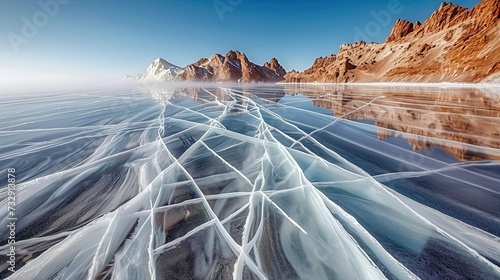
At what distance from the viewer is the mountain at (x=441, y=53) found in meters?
45.0

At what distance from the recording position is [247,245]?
2340 mm

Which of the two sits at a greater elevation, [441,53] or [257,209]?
[441,53]

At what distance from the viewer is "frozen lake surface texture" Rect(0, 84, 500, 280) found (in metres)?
2.11

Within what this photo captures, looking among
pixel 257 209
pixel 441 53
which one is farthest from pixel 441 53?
pixel 257 209

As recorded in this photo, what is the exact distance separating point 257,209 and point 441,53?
9200cm

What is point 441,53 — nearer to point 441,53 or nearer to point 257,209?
point 441,53

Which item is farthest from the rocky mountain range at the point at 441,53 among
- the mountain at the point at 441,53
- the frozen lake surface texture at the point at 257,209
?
the frozen lake surface texture at the point at 257,209

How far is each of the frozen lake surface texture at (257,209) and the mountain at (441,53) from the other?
53065 millimetres

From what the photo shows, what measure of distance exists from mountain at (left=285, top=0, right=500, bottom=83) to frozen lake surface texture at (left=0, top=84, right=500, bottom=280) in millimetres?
53065

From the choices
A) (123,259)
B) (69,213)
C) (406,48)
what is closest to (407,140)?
(123,259)

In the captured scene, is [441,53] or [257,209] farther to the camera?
[441,53]

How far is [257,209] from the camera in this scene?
2.94 meters

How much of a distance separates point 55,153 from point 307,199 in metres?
6.32

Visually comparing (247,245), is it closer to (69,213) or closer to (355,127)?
(69,213)
